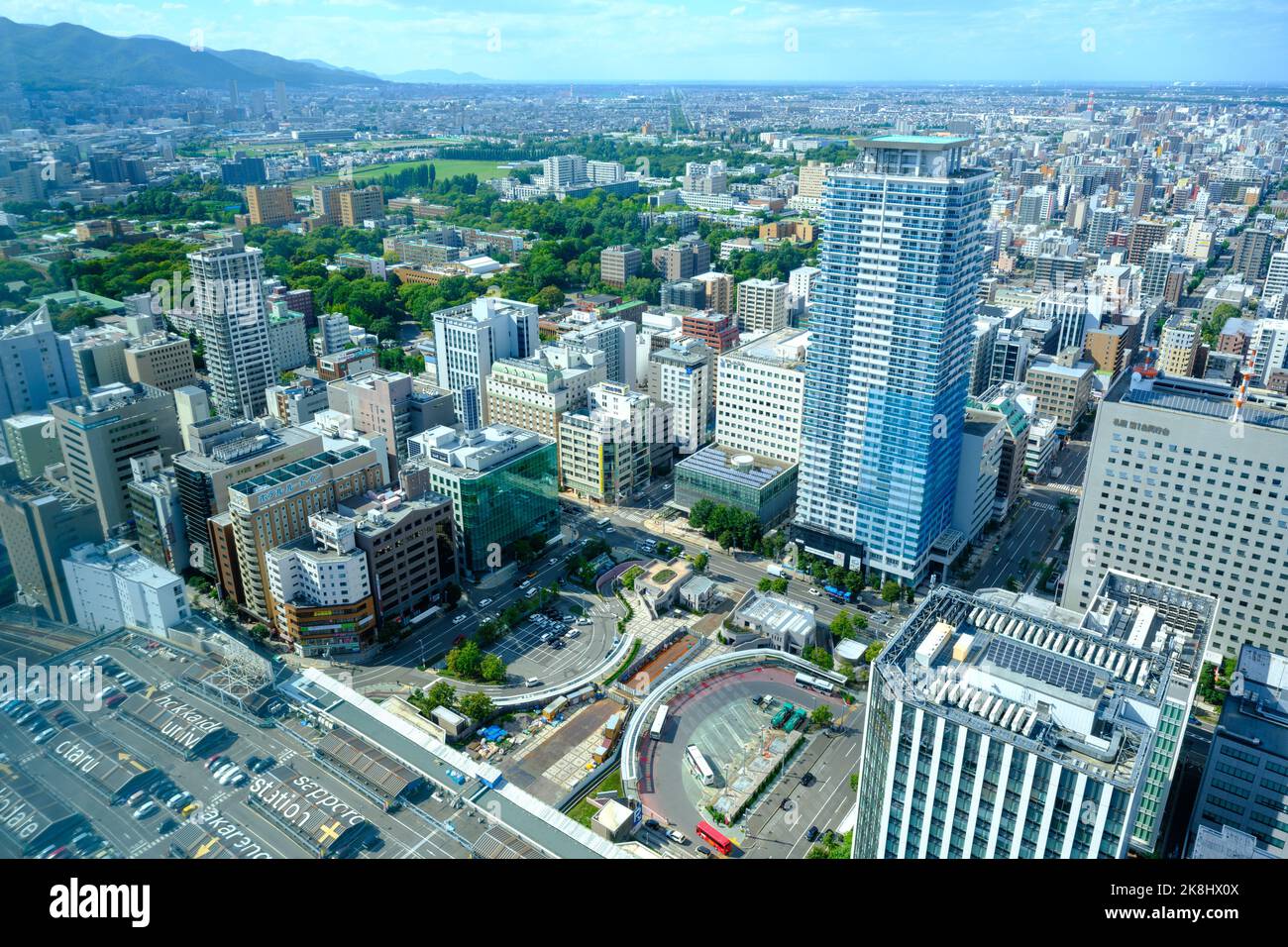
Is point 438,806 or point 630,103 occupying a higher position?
A: point 630,103

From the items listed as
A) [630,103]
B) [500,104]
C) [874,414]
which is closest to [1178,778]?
[874,414]

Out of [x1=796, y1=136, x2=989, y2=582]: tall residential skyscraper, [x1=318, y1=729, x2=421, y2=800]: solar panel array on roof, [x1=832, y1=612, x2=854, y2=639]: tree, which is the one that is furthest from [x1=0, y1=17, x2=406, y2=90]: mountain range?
[x1=832, y1=612, x2=854, y2=639]: tree

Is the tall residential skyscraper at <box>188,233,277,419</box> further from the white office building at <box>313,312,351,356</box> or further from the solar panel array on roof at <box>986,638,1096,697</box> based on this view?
the solar panel array on roof at <box>986,638,1096,697</box>

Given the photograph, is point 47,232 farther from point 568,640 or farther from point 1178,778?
point 1178,778

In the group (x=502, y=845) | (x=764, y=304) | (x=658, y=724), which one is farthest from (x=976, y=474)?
(x=764, y=304)

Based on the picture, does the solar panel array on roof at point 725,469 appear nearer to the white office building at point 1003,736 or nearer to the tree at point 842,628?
the tree at point 842,628

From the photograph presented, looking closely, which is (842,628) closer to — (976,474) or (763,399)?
(976,474)

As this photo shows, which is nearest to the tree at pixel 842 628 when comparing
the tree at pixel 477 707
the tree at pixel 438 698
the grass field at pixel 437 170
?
the tree at pixel 477 707
